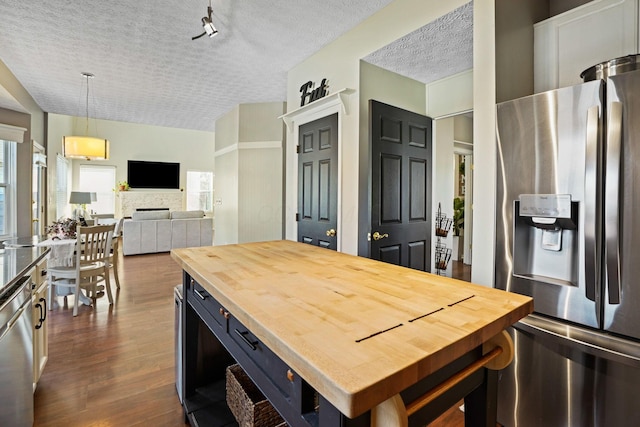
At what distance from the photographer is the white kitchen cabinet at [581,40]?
5.86ft

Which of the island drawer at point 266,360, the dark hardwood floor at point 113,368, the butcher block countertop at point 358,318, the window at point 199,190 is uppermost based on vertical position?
the window at point 199,190

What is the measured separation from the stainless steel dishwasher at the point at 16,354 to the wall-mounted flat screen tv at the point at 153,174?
8.73m

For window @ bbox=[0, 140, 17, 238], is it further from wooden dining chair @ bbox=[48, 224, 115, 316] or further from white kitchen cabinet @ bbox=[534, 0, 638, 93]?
white kitchen cabinet @ bbox=[534, 0, 638, 93]

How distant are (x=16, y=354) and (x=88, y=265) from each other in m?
2.61

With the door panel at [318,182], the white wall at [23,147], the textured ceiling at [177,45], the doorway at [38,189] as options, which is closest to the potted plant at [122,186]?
the doorway at [38,189]

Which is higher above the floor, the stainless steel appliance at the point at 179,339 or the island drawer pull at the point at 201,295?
the island drawer pull at the point at 201,295

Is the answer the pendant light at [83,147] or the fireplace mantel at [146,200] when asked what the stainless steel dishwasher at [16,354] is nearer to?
the pendant light at [83,147]

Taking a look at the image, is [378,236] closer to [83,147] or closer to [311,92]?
[311,92]

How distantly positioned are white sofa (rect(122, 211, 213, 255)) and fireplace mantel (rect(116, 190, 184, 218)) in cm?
283

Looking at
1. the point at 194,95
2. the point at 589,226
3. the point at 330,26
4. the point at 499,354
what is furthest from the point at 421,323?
the point at 194,95

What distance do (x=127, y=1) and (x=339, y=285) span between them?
289 cm

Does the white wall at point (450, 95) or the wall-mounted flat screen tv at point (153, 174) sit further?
the wall-mounted flat screen tv at point (153, 174)

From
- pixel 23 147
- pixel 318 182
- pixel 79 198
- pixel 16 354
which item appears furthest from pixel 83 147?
pixel 16 354

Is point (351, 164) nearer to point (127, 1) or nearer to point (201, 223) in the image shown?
point (127, 1)
